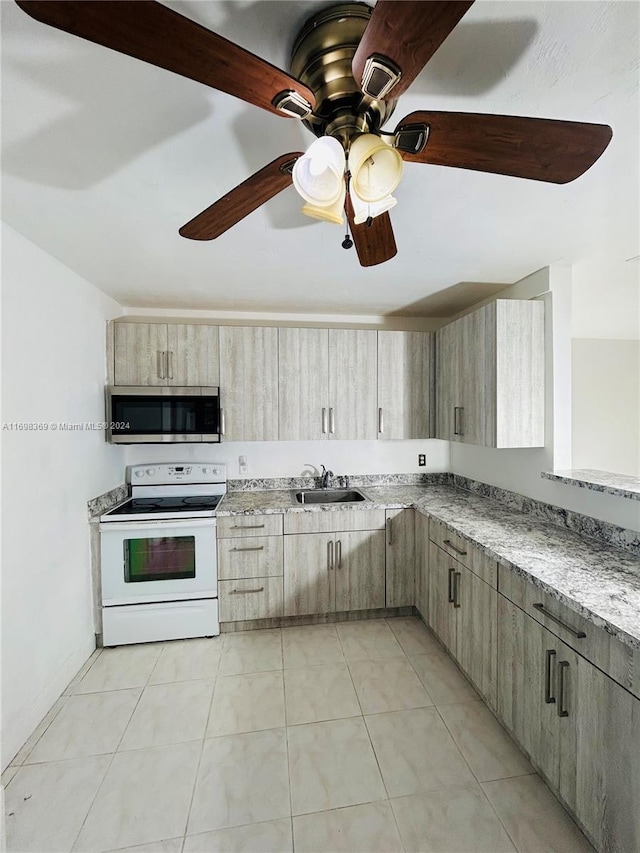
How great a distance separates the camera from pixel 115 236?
186 centimetres

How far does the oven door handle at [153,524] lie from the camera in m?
2.50

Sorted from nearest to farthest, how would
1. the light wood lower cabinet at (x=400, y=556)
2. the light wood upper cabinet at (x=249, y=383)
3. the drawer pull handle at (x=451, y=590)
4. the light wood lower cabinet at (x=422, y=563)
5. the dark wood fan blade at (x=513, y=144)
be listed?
the dark wood fan blade at (x=513, y=144)
the drawer pull handle at (x=451, y=590)
the light wood lower cabinet at (x=422, y=563)
the light wood lower cabinet at (x=400, y=556)
the light wood upper cabinet at (x=249, y=383)

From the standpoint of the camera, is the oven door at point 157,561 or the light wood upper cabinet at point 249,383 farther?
the light wood upper cabinet at point 249,383

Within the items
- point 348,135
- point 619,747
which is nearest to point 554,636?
point 619,747

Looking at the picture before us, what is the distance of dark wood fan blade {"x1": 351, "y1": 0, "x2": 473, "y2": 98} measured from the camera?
59 centimetres

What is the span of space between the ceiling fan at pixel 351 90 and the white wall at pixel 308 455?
2.33m

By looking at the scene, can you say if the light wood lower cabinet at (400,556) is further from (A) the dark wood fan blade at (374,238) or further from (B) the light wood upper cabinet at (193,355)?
(A) the dark wood fan blade at (374,238)

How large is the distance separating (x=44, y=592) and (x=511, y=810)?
7.54 ft

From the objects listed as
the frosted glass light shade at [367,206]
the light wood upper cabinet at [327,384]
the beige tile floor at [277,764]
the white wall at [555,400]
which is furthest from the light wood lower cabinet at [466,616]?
the frosted glass light shade at [367,206]

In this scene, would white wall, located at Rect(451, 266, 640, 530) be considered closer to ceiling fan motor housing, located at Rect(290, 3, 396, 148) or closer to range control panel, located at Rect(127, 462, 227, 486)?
ceiling fan motor housing, located at Rect(290, 3, 396, 148)

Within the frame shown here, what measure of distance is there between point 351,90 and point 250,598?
108 inches

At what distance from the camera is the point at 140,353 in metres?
2.85

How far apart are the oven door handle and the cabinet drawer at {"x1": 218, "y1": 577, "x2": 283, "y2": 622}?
450 mm

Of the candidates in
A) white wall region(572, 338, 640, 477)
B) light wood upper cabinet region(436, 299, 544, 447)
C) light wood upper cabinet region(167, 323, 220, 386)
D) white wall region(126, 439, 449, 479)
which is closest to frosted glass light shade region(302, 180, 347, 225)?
light wood upper cabinet region(436, 299, 544, 447)
